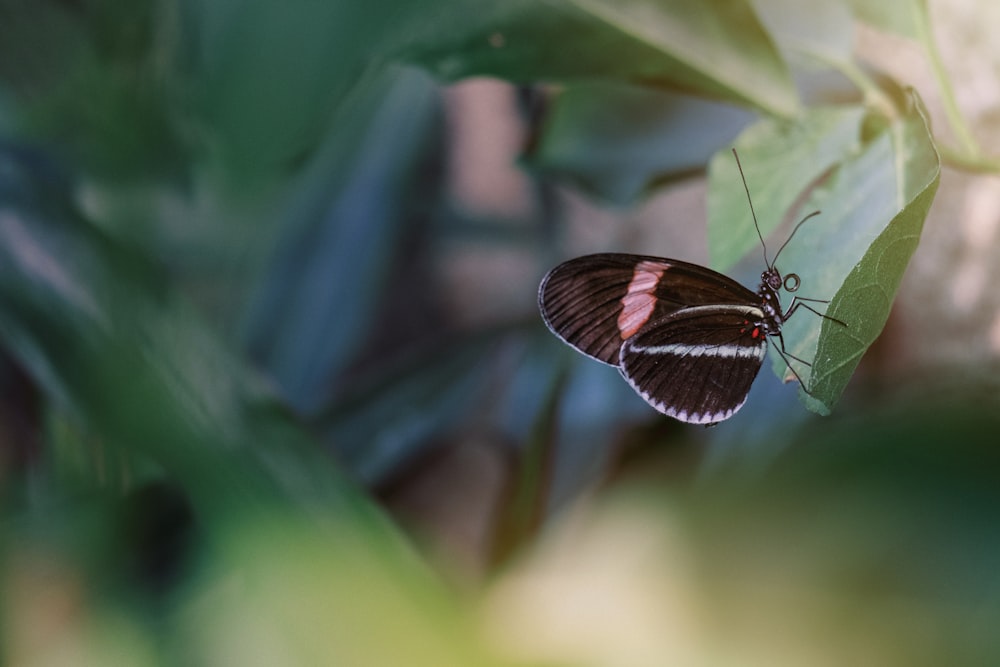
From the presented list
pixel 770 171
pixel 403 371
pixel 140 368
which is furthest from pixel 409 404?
pixel 770 171

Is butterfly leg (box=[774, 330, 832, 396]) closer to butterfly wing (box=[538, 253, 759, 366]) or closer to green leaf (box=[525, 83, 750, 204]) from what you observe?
butterfly wing (box=[538, 253, 759, 366])

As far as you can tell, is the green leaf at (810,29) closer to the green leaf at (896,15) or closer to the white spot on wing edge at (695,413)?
the green leaf at (896,15)

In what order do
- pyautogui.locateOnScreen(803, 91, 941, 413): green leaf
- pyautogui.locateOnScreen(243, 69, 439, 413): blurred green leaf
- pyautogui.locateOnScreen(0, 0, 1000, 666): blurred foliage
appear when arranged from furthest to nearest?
pyautogui.locateOnScreen(243, 69, 439, 413): blurred green leaf
pyautogui.locateOnScreen(0, 0, 1000, 666): blurred foliage
pyautogui.locateOnScreen(803, 91, 941, 413): green leaf

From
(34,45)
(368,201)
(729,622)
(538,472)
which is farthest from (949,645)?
(34,45)

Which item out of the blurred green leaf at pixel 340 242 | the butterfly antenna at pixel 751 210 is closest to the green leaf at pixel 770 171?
the butterfly antenna at pixel 751 210

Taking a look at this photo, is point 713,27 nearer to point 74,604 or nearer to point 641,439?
point 641,439

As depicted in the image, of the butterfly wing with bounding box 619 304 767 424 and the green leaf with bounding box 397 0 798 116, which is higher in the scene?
the green leaf with bounding box 397 0 798 116

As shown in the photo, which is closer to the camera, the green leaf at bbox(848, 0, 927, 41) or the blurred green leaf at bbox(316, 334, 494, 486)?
the green leaf at bbox(848, 0, 927, 41)

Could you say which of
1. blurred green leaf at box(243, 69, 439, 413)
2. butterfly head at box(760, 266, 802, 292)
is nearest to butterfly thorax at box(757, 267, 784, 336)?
butterfly head at box(760, 266, 802, 292)
